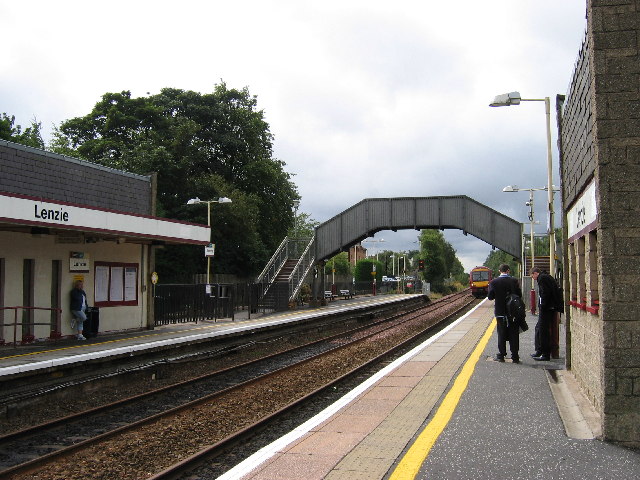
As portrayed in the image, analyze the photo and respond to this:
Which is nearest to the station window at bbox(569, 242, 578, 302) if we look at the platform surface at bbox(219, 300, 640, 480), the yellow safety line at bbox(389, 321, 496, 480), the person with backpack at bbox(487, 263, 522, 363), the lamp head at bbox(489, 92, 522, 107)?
the platform surface at bbox(219, 300, 640, 480)

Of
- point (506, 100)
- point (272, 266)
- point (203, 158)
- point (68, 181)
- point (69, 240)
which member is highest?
point (203, 158)

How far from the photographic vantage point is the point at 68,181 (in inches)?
696

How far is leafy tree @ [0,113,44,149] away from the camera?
141 feet

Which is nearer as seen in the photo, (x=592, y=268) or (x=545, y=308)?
(x=592, y=268)

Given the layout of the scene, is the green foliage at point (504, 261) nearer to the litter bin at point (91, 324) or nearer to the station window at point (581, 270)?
the litter bin at point (91, 324)

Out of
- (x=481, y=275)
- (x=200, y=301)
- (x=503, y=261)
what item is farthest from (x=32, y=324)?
(x=503, y=261)

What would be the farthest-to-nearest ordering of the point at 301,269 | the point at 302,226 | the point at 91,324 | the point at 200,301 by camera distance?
the point at 302,226 < the point at 301,269 < the point at 200,301 < the point at 91,324

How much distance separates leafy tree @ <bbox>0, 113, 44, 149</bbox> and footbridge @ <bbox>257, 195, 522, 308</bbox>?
17.2 metres

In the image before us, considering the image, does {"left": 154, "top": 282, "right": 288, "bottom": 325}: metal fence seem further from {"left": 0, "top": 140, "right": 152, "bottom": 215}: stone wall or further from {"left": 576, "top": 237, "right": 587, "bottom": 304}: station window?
{"left": 576, "top": 237, "right": 587, "bottom": 304}: station window

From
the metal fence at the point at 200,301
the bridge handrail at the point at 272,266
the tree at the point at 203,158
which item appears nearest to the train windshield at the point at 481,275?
the tree at the point at 203,158

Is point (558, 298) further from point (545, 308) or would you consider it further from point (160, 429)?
point (160, 429)

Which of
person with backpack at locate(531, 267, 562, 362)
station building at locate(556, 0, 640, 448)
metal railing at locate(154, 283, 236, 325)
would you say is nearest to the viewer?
station building at locate(556, 0, 640, 448)

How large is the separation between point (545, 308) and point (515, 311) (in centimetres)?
56

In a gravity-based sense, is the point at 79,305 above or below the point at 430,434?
above
